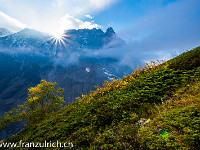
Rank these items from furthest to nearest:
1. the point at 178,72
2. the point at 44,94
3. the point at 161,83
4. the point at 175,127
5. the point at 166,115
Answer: the point at 44,94 < the point at 178,72 < the point at 161,83 < the point at 166,115 < the point at 175,127

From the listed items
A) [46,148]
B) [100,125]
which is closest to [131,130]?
[100,125]

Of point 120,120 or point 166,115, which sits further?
point 120,120

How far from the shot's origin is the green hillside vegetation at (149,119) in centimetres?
319

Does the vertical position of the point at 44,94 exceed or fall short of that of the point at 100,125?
it exceeds it

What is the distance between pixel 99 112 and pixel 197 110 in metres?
4.64

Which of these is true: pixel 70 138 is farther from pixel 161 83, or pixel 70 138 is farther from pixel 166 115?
pixel 161 83

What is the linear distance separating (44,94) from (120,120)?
822 inches

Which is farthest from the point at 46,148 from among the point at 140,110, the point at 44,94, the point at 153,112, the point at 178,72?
the point at 44,94

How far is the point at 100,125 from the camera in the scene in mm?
5602

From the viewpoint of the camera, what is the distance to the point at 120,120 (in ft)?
17.5

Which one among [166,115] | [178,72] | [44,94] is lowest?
[166,115]

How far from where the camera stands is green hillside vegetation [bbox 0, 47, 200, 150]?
10.5ft

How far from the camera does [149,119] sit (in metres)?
4.47

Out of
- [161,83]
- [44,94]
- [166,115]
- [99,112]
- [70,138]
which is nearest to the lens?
[166,115]
